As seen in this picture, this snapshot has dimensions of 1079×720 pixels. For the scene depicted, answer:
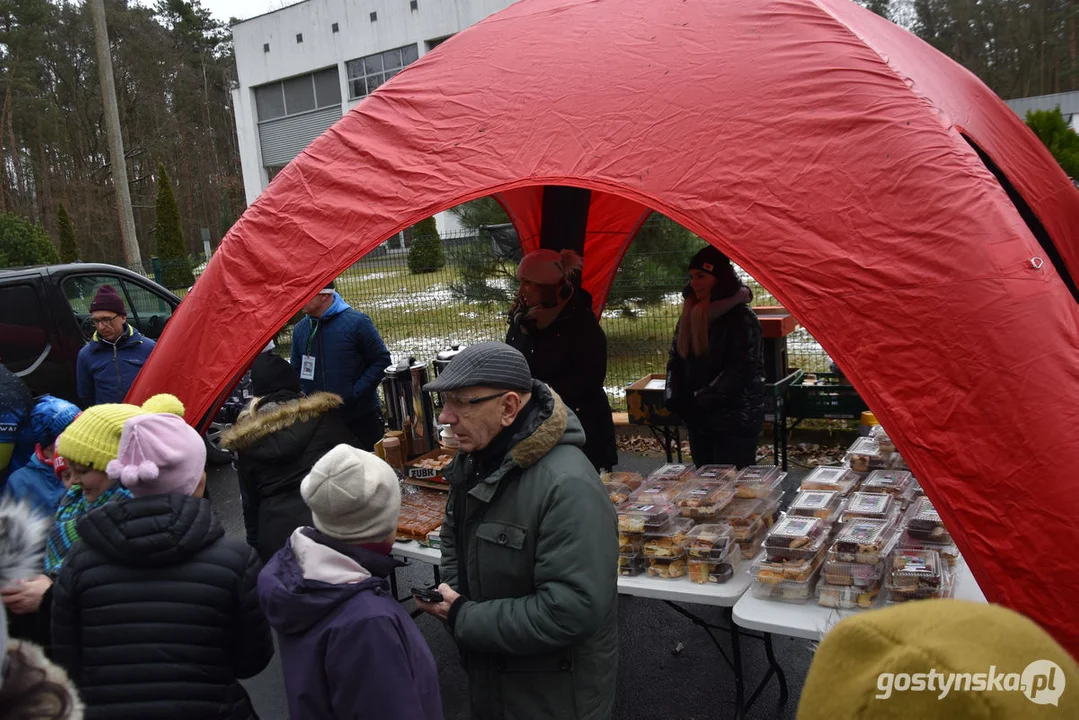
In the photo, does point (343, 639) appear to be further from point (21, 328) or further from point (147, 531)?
point (21, 328)

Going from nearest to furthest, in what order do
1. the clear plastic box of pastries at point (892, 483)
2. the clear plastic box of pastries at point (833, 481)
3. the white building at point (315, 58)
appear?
the clear plastic box of pastries at point (892, 483) < the clear plastic box of pastries at point (833, 481) < the white building at point (315, 58)

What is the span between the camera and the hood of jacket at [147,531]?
2.12 metres

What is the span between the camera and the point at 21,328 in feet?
22.1

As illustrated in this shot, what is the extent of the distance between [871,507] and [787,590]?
670mm

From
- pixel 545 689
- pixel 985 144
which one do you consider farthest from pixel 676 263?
pixel 545 689

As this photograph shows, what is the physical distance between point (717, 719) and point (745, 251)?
84.2 inches

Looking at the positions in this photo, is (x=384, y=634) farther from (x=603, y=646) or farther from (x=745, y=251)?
(x=745, y=251)

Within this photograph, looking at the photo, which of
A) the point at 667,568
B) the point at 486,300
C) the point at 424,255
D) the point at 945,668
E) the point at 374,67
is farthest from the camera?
the point at 374,67

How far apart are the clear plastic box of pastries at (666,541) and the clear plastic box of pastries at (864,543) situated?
0.57 m

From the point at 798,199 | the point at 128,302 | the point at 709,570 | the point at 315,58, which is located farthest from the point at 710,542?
the point at 315,58

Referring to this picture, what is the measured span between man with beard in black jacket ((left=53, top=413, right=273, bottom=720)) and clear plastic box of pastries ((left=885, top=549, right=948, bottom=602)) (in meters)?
2.11

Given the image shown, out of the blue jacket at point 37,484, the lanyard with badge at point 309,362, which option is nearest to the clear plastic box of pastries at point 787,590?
the blue jacket at point 37,484

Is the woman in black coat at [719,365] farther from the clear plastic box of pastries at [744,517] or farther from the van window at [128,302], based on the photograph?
the van window at [128,302]

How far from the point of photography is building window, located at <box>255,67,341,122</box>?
3266 centimetres
